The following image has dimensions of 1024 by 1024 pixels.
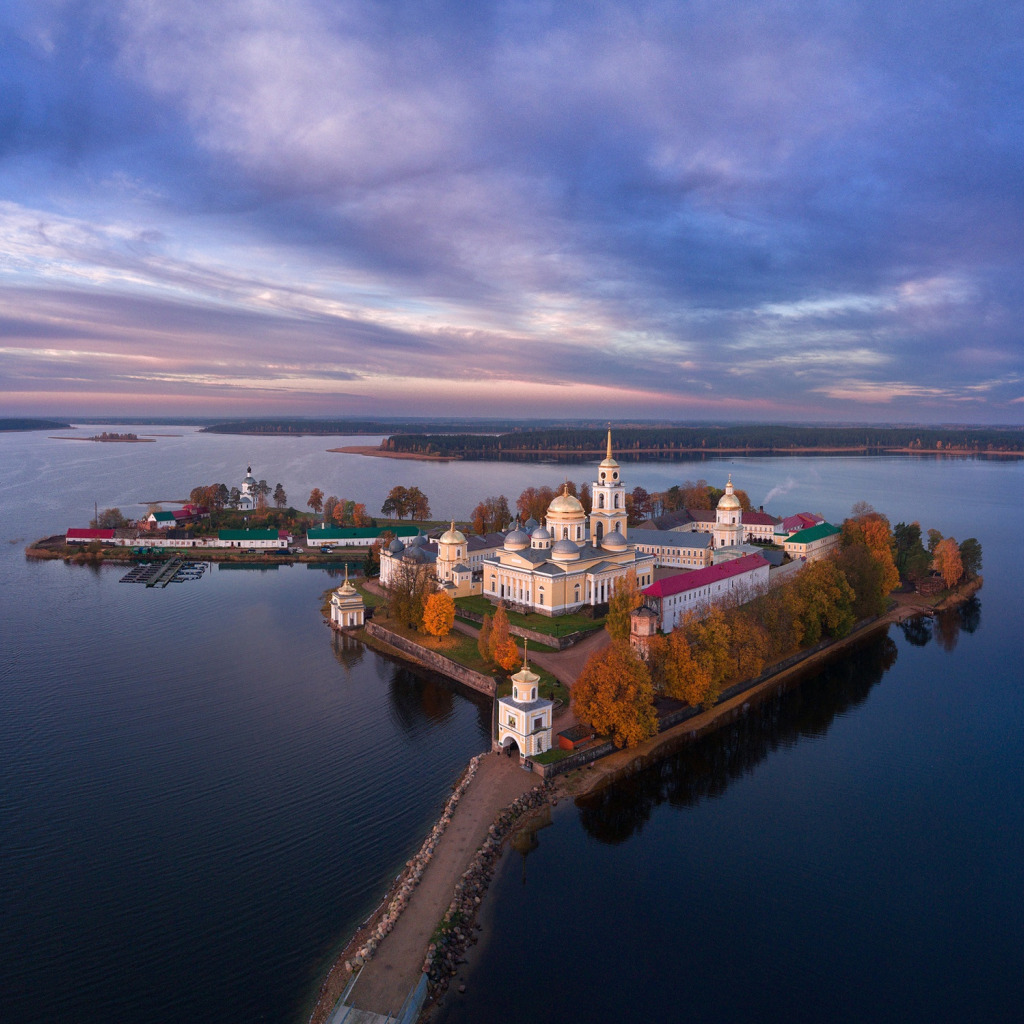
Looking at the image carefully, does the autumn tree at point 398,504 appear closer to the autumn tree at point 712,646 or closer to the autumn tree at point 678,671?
the autumn tree at point 712,646

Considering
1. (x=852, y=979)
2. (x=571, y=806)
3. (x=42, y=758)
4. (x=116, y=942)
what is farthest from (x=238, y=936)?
(x=852, y=979)

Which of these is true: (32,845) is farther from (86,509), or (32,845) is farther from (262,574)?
(86,509)

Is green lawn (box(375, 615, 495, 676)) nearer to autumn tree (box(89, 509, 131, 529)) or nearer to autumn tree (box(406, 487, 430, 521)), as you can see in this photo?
autumn tree (box(406, 487, 430, 521))

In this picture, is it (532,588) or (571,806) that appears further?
(532,588)

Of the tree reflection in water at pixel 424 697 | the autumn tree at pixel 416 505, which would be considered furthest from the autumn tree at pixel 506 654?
the autumn tree at pixel 416 505

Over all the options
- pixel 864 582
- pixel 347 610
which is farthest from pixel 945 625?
pixel 347 610

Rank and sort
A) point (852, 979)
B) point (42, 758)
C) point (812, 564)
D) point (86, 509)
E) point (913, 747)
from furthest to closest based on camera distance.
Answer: point (86, 509) → point (812, 564) → point (913, 747) → point (42, 758) → point (852, 979)

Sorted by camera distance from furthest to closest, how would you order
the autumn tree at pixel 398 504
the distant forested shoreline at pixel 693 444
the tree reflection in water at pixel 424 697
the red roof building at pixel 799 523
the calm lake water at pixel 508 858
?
the distant forested shoreline at pixel 693 444
the autumn tree at pixel 398 504
the red roof building at pixel 799 523
the tree reflection in water at pixel 424 697
the calm lake water at pixel 508 858
